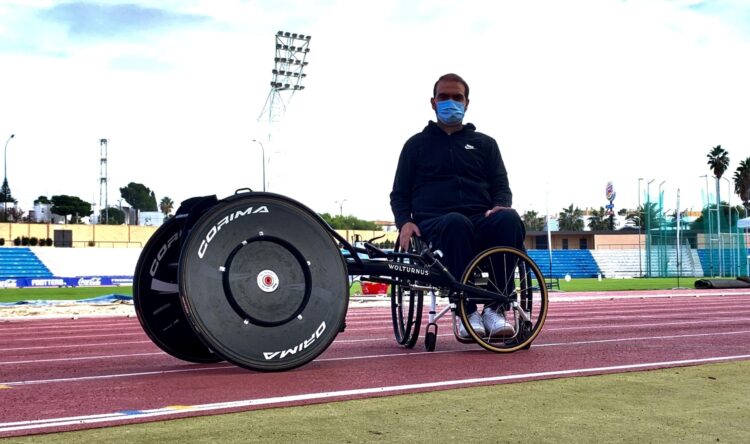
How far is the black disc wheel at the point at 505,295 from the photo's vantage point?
6.64 metres

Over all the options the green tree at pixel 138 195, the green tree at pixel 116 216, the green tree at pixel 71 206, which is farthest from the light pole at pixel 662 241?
the green tree at pixel 138 195

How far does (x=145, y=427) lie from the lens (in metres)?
3.69

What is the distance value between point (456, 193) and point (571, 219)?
Result: 527ft

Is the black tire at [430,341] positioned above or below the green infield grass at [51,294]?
above

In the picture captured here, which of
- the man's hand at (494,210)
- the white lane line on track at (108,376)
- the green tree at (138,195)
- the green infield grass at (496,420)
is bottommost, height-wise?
the white lane line on track at (108,376)

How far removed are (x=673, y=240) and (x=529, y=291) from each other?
49.2 metres

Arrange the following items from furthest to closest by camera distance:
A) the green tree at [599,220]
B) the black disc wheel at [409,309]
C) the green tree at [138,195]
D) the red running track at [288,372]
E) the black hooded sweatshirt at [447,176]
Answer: the green tree at [138,195]
the green tree at [599,220]
the black hooded sweatshirt at [447,176]
the black disc wheel at [409,309]
the red running track at [288,372]

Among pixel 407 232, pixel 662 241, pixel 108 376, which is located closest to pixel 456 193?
pixel 407 232

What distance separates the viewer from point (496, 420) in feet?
12.5

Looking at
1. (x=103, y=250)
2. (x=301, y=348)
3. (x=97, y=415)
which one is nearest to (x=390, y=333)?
(x=301, y=348)

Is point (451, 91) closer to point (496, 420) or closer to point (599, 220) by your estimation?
point (496, 420)

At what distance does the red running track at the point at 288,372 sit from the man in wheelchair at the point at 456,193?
81cm

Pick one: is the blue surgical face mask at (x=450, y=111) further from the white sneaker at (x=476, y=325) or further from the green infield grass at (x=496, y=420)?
the green infield grass at (x=496, y=420)

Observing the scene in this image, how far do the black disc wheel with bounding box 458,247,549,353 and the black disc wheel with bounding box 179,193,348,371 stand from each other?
139 centimetres
